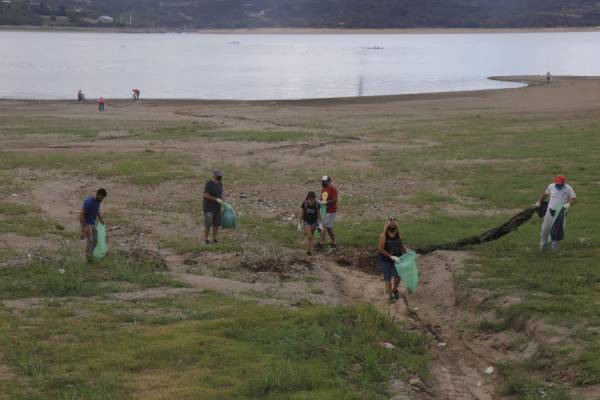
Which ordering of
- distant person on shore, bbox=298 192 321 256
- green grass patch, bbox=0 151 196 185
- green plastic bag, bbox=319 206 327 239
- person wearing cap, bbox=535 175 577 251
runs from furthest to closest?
green grass patch, bbox=0 151 196 185 → green plastic bag, bbox=319 206 327 239 → distant person on shore, bbox=298 192 321 256 → person wearing cap, bbox=535 175 577 251

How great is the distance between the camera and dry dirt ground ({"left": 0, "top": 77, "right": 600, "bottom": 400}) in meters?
13.9

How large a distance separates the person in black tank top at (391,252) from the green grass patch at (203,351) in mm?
1828

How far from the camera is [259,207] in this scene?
23.1 m

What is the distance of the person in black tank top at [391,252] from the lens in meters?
15.0

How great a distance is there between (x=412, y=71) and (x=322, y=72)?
40.6 ft

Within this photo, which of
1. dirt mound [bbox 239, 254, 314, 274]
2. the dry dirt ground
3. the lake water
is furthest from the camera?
the lake water

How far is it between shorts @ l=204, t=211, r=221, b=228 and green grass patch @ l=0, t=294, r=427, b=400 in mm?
4687

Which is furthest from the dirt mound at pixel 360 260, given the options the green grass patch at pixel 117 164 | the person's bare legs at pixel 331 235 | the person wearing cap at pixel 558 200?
the green grass patch at pixel 117 164

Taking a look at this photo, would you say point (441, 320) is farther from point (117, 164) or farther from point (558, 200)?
point (117, 164)

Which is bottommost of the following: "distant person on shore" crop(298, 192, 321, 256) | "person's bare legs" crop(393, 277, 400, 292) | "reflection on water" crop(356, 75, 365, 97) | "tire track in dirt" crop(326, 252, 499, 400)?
"tire track in dirt" crop(326, 252, 499, 400)

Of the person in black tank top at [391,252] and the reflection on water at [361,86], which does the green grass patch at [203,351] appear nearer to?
the person in black tank top at [391,252]

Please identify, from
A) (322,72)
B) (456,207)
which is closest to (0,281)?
(456,207)

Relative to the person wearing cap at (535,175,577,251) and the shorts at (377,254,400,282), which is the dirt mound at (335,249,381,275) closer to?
the shorts at (377,254,400,282)

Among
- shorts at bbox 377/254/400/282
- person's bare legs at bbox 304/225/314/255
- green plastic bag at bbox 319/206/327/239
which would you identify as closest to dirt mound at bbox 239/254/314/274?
person's bare legs at bbox 304/225/314/255
